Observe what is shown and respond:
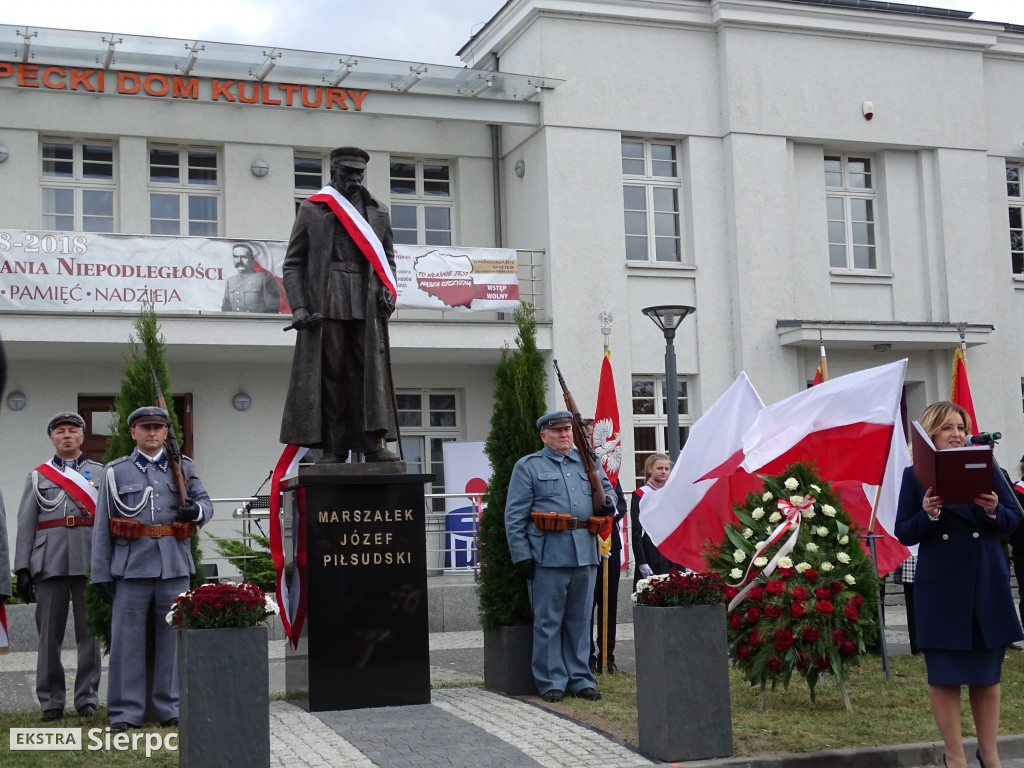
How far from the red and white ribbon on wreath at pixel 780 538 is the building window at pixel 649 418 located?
1198 centimetres

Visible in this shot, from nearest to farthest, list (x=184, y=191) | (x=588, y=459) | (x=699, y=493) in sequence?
(x=588, y=459) → (x=699, y=493) → (x=184, y=191)

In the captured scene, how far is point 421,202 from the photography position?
848 inches

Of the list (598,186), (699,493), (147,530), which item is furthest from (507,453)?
(598,186)

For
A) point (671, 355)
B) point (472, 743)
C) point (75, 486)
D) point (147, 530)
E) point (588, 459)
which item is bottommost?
point (472, 743)

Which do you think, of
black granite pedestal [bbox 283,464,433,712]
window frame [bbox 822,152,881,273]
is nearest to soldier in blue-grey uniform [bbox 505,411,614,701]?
black granite pedestal [bbox 283,464,433,712]

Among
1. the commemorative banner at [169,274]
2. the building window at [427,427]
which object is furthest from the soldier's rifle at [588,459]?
the building window at [427,427]

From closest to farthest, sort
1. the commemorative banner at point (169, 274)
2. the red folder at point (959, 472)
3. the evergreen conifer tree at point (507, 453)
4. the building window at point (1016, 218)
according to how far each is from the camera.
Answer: the red folder at point (959, 472) → the evergreen conifer tree at point (507, 453) → the commemorative banner at point (169, 274) → the building window at point (1016, 218)

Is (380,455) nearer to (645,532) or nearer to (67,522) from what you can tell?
(67,522)

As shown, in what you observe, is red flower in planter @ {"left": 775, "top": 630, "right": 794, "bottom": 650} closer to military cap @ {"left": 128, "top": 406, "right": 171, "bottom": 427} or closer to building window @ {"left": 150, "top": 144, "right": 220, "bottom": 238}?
military cap @ {"left": 128, "top": 406, "right": 171, "bottom": 427}

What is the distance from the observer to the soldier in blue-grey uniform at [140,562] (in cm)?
809

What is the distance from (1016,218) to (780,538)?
16.7m

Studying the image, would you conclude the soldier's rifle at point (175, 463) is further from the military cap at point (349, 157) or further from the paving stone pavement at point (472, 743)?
the military cap at point (349, 157)

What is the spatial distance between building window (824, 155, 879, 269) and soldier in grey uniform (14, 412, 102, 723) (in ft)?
52.0

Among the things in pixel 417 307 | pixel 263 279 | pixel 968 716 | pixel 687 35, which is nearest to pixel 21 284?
pixel 263 279
